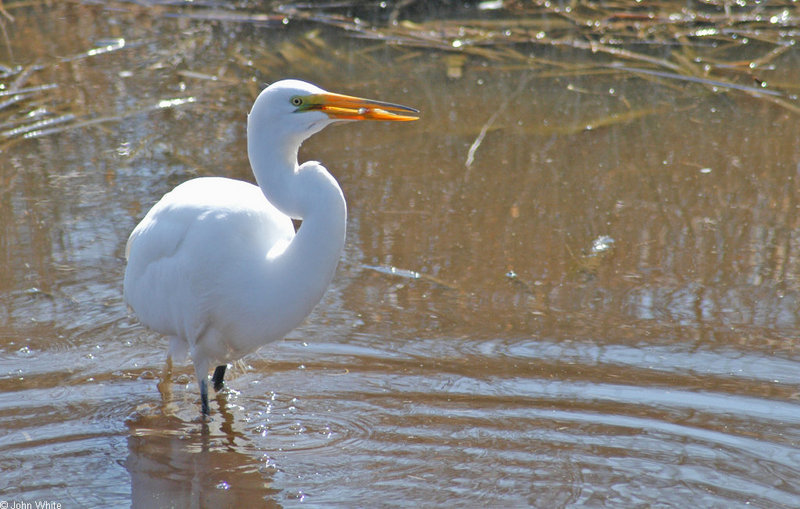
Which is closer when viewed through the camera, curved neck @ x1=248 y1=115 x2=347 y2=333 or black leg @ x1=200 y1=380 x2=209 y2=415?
curved neck @ x1=248 y1=115 x2=347 y2=333

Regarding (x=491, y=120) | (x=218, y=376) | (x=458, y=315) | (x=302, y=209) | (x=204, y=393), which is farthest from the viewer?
(x=491, y=120)

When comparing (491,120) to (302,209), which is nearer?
(302,209)

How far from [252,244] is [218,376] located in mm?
892

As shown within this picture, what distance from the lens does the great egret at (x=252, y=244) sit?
308 cm

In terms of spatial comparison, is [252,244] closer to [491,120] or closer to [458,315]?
[458,315]

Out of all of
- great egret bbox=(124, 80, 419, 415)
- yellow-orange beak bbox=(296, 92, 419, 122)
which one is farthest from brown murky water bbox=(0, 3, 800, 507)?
yellow-orange beak bbox=(296, 92, 419, 122)

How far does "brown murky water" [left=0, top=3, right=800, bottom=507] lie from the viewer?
10.9ft

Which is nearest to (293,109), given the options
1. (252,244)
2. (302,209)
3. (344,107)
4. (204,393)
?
(344,107)

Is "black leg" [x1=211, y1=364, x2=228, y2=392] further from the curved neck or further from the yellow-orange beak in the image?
the yellow-orange beak

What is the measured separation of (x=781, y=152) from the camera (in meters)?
5.66

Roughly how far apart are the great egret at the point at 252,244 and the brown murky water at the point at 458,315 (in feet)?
1.34

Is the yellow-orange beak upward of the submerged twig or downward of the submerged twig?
upward

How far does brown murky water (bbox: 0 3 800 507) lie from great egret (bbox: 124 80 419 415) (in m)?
0.41

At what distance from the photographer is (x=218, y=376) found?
3988 millimetres
